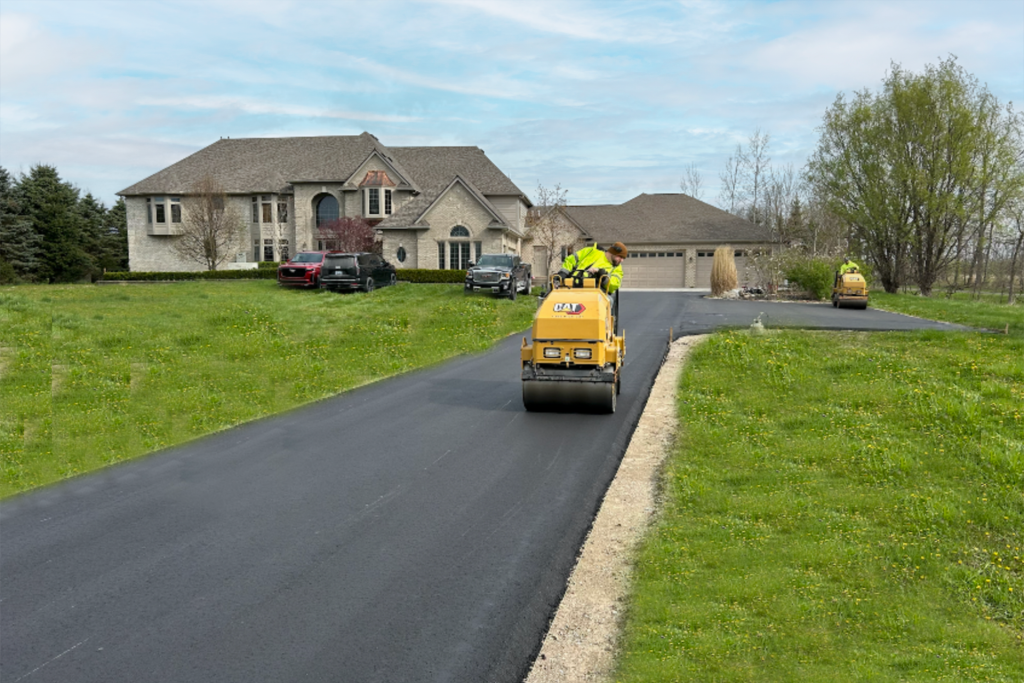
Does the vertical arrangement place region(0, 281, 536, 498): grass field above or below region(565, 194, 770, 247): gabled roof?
below

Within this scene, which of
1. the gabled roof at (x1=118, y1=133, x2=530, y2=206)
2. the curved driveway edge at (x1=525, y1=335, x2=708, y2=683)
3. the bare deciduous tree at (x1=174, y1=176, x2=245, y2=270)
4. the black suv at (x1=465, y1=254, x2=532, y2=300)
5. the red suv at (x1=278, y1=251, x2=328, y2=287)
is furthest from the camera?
the gabled roof at (x1=118, y1=133, x2=530, y2=206)

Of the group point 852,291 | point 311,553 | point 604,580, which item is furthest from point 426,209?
point 604,580

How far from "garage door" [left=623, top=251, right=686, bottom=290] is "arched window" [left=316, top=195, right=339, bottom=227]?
68.7 ft

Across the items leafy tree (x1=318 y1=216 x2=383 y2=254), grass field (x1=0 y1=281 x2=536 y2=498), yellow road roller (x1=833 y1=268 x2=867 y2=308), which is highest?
leafy tree (x1=318 y1=216 x2=383 y2=254)

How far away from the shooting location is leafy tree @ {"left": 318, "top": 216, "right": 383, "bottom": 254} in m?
45.8

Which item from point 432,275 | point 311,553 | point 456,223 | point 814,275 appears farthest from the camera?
point 456,223

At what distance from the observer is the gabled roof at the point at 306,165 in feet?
171

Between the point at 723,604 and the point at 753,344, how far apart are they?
12425 millimetres

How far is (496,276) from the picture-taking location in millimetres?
29562

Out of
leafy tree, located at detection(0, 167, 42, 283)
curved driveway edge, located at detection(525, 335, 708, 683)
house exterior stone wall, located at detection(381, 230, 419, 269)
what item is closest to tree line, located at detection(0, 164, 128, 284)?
leafy tree, located at detection(0, 167, 42, 283)

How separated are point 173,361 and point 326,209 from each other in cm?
3951

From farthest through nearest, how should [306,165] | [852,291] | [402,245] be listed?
[306,165] → [402,245] → [852,291]

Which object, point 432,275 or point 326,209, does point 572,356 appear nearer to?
point 432,275

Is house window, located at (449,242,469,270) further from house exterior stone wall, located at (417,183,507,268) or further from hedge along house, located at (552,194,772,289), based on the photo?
hedge along house, located at (552,194,772,289)
